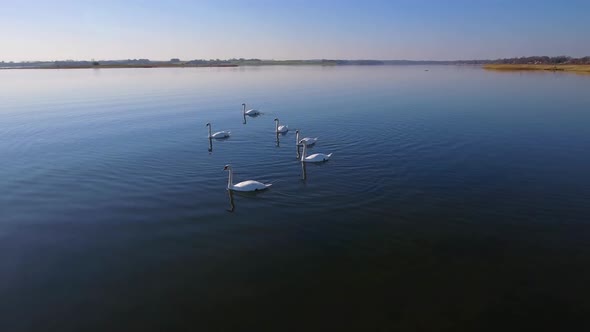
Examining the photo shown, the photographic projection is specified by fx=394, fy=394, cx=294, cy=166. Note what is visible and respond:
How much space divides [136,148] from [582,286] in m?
22.4

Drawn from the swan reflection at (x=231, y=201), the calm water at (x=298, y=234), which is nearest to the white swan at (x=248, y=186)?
the swan reflection at (x=231, y=201)

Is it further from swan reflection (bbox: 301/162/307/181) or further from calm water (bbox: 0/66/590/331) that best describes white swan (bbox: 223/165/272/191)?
swan reflection (bbox: 301/162/307/181)

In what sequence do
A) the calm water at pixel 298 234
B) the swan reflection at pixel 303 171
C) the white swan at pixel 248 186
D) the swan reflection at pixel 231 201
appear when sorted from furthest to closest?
the swan reflection at pixel 303 171
the white swan at pixel 248 186
the swan reflection at pixel 231 201
the calm water at pixel 298 234

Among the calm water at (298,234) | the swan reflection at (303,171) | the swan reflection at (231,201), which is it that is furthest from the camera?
the swan reflection at (303,171)

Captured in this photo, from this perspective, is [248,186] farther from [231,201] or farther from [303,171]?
[303,171]

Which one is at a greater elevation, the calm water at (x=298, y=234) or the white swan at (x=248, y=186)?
the white swan at (x=248, y=186)

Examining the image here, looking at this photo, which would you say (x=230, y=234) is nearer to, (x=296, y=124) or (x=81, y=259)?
(x=81, y=259)

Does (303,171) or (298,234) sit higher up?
(303,171)

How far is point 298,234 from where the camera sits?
1233 cm

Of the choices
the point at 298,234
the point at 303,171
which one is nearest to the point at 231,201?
the point at 298,234

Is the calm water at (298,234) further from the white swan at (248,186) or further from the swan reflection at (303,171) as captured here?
the white swan at (248,186)

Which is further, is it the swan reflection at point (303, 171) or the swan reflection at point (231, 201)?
the swan reflection at point (303, 171)

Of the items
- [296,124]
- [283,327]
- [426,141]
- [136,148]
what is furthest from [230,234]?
[296,124]

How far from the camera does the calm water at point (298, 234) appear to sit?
8.91 m
